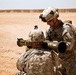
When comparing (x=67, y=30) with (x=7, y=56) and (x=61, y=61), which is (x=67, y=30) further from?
(x=7, y=56)

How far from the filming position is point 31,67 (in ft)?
12.7

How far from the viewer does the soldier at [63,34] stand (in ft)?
14.8

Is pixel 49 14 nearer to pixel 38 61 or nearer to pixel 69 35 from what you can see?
pixel 69 35

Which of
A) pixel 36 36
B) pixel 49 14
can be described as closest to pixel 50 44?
pixel 36 36

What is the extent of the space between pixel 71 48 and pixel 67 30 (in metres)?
0.24

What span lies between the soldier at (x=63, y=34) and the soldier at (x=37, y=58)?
22.2 inches

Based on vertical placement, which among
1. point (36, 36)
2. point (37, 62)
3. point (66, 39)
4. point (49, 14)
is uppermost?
point (49, 14)

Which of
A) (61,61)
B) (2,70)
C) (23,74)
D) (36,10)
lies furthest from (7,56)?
(36,10)

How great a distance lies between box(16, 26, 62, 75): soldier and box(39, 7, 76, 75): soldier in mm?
565

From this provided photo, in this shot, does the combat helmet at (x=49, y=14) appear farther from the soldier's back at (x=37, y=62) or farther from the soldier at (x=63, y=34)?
the soldier's back at (x=37, y=62)

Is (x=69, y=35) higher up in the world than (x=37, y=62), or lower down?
higher up

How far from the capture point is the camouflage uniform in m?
4.51

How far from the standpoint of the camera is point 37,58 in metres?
3.84

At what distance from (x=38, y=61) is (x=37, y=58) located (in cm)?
4
